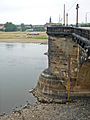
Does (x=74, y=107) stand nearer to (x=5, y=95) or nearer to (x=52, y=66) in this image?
(x=52, y=66)

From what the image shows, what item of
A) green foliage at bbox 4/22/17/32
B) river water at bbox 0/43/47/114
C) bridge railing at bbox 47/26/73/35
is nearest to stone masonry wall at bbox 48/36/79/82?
bridge railing at bbox 47/26/73/35

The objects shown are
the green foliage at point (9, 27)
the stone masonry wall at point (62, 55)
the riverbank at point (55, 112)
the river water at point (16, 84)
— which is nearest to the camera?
the riverbank at point (55, 112)

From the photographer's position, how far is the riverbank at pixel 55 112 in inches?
452

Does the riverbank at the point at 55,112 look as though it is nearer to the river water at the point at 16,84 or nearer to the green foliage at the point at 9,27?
the river water at the point at 16,84

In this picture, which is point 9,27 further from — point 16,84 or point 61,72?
point 61,72

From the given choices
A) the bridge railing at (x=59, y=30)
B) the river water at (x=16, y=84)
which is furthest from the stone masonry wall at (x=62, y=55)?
the river water at (x=16, y=84)

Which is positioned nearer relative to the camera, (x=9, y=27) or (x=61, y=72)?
(x=61, y=72)

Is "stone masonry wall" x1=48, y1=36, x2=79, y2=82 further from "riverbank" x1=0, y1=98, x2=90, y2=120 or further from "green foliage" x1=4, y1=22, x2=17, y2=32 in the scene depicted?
"green foliage" x1=4, y1=22, x2=17, y2=32

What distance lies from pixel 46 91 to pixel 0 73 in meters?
9.70

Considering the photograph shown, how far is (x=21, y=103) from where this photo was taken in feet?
47.0

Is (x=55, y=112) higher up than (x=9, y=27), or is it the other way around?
(x=9, y=27)

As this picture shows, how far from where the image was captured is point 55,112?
12.2m

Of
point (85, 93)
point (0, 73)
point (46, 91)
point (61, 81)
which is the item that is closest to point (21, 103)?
point (46, 91)


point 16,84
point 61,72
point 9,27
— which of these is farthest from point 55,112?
point 9,27
